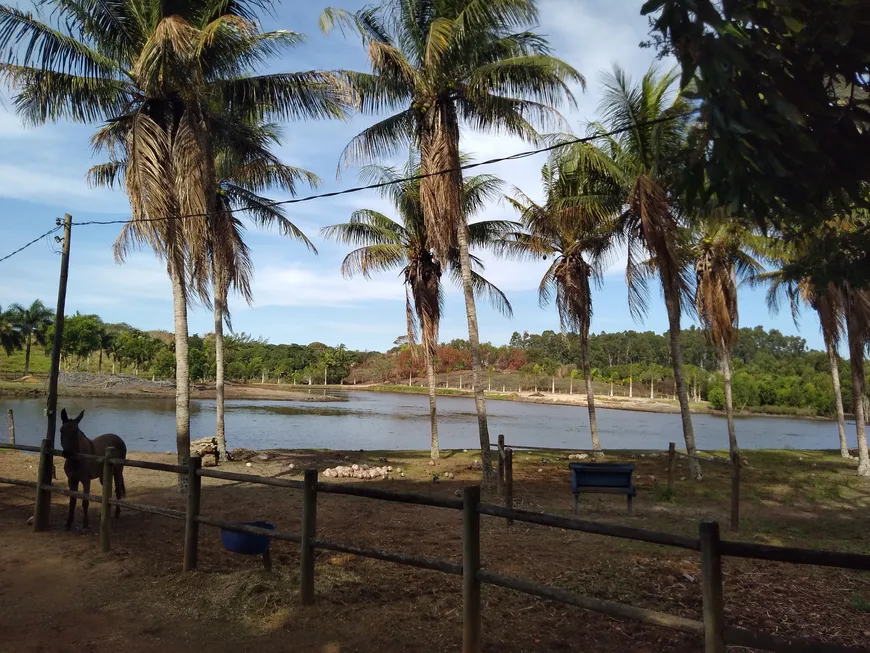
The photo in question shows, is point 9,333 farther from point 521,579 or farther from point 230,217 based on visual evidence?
point 521,579

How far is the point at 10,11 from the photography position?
9984mm

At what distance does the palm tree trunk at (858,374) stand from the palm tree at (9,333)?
249 feet

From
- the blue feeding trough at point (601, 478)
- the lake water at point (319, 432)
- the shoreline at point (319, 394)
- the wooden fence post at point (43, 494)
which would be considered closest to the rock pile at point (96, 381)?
the shoreline at point (319, 394)

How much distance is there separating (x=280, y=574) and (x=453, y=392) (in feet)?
334

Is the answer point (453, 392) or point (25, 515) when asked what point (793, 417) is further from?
point (25, 515)

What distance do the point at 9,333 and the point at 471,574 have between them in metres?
79.3

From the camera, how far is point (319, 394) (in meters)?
94.5

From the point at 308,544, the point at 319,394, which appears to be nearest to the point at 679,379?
the point at 308,544

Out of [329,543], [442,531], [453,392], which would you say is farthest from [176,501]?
[453,392]

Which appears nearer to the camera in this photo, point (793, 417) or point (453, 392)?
point (793, 417)

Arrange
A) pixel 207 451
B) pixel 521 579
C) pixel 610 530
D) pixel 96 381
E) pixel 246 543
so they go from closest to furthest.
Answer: pixel 610 530
pixel 521 579
pixel 246 543
pixel 207 451
pixel 96 381

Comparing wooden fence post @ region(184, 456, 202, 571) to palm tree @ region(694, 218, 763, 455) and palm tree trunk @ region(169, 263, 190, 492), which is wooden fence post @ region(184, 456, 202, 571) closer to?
palm tree trunk @ region(169, 263, 190, 492)

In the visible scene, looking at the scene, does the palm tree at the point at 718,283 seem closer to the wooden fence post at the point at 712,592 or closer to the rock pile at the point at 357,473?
the rock pile at the point at 357,473

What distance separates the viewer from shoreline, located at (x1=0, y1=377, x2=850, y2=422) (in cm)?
6309
